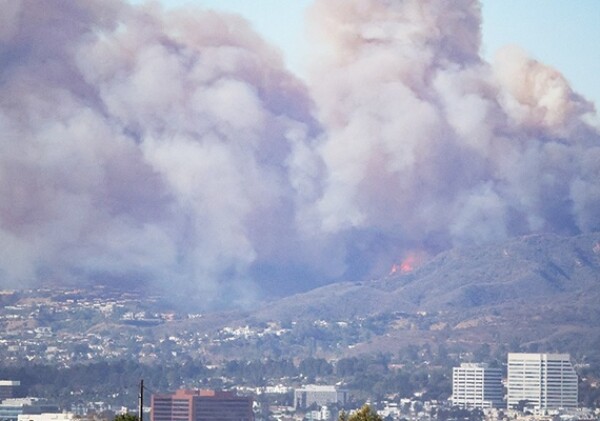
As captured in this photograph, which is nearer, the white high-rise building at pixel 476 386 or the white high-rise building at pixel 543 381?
the white high-rise building at pixel 476 386

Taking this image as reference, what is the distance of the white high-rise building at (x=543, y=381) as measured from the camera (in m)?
100

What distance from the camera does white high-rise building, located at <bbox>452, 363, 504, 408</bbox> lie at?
100m

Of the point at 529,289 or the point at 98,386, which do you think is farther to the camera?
the point at 529,289

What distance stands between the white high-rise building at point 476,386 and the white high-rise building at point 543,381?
0.58 metres

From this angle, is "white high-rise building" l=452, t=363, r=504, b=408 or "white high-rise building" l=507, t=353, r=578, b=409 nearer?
"white high-rise building" l=452, t=363, r=504, b=408

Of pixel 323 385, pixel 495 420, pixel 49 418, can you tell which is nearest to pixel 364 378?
pixel 323 385

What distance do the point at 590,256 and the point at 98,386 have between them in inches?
1127

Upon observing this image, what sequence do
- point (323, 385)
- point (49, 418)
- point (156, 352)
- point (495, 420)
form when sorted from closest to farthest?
point (49, 418) → point (495, 420) → point (323, 385) → point (156, 352)

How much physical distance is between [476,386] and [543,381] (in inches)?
112

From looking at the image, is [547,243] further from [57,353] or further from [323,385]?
[57,353]

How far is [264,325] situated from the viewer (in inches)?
4525

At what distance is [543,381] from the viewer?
101500 mm

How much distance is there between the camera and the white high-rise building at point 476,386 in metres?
100

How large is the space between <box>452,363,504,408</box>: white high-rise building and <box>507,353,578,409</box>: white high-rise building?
58cm
